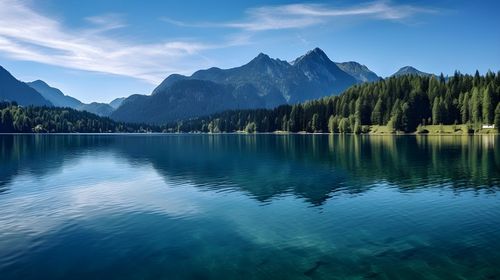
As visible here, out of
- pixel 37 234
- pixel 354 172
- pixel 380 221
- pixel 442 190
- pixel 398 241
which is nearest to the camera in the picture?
pixel 398 241

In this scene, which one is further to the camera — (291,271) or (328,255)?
(328,255)

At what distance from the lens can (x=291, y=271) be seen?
24.5m

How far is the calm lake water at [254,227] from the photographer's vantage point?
25.4 meters

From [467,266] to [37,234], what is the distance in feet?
116

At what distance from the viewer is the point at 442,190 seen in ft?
174

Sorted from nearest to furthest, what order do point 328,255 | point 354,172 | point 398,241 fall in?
point 328,255 → point 398,241 → point 354,172

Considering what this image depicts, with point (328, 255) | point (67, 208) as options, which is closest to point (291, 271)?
point (328, 255)

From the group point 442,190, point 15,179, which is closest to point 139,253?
point 442,190

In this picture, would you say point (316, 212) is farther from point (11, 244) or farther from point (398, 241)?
point (11, 244)

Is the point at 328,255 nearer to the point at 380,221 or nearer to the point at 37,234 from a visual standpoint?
the point at 380,221

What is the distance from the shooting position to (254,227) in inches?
1417

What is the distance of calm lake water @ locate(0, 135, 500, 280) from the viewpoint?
2539cm

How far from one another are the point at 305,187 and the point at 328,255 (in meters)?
30.6

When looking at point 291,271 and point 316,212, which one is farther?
point 316,212
